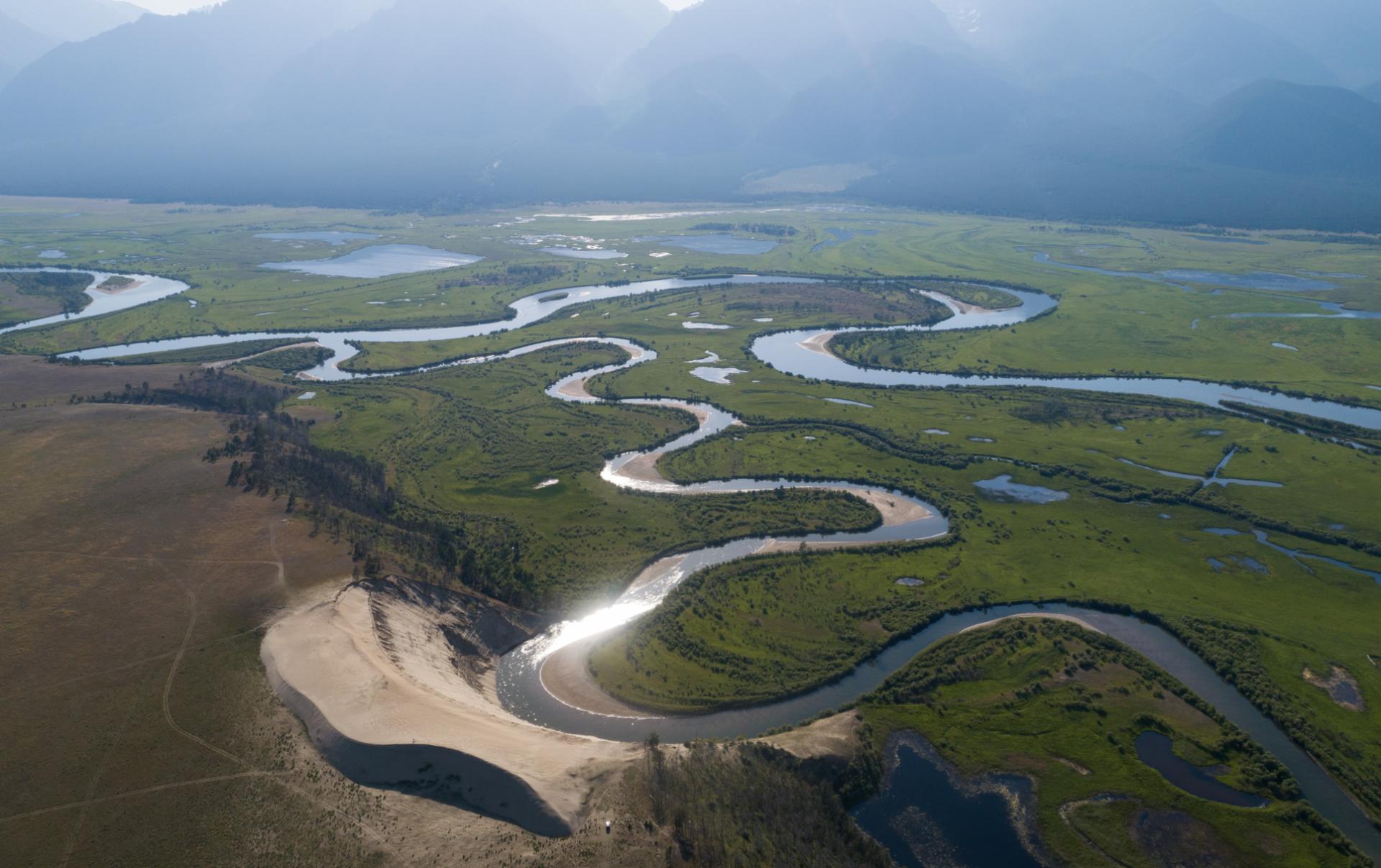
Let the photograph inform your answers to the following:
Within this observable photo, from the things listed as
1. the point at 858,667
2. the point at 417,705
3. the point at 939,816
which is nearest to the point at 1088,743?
the point at 939,816

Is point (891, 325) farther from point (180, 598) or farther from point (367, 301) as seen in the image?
point (180, 598)

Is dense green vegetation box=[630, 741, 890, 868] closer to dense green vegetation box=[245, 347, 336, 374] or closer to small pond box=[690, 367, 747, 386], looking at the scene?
small pond box=[690, 367, 747, 386]

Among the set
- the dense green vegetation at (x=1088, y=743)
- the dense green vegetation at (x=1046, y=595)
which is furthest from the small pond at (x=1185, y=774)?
the dense green vegetation at (x=1046, y=595)

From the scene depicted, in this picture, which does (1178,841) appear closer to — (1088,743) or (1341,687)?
(1088,743)

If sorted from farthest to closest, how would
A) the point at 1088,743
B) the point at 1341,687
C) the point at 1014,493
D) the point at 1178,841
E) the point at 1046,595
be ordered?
1. the point at 1014,493
2. the point at 1046,595
3. the point at 1341,687
4. the point at 1088,743
5. the point at 1178,841

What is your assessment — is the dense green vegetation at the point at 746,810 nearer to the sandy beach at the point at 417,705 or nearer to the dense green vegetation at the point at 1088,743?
the sandy beach at the point at 417,705

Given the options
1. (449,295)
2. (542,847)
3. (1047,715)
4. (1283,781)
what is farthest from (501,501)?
(449,295)
